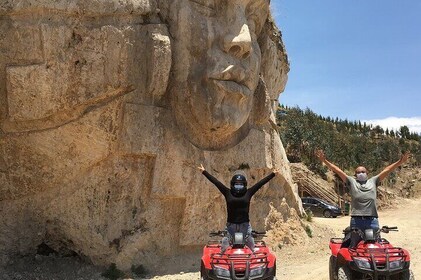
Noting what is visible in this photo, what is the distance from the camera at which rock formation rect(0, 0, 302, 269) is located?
939cm

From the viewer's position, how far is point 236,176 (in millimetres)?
6664

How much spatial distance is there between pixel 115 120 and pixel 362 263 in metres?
5.69

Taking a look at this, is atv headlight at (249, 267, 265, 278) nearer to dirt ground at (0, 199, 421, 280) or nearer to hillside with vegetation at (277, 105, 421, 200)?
dirt ground at (0, 199, 421, 280)

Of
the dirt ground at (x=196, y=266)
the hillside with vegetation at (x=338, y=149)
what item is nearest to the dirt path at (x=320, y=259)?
the dirt ground at (x=196, y=266)

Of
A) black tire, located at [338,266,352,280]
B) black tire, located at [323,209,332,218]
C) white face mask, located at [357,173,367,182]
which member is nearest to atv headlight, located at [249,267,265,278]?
black tire, located at [338,266,352,280]

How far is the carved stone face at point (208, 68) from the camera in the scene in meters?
10.6

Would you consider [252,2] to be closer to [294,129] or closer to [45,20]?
[45,20]

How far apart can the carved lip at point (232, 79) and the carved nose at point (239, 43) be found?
406 mm

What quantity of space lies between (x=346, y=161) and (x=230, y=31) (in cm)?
3288

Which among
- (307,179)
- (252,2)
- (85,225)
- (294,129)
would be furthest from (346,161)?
(85,225)

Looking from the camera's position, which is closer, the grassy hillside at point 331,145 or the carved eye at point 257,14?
the carved eye at point 257,14

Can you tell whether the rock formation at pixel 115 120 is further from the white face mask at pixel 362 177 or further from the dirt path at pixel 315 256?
the white face mask at pixel 362 177

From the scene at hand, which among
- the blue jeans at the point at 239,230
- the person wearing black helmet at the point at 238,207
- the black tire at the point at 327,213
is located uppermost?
the person wearing black helmet at the point at 238,207

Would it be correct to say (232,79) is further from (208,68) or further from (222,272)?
(222,272)
